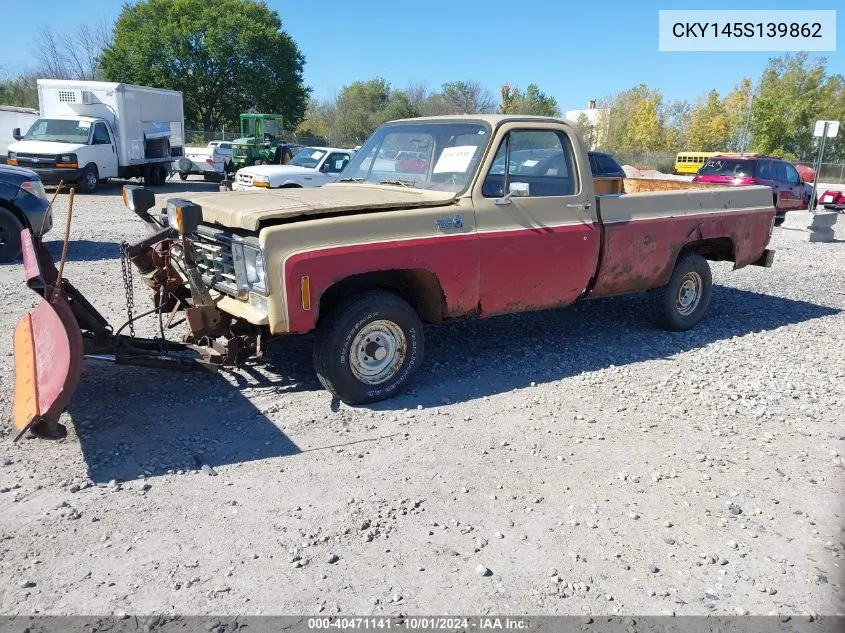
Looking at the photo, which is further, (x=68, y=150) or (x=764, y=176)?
(x=68, y=150)

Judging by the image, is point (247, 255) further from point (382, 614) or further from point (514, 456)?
point (382, 614)

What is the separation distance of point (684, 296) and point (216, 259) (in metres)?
4.73

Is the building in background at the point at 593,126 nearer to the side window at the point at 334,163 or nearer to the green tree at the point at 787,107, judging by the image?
the green tree at the point at 787,107

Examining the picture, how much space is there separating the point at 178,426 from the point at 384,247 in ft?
5.91

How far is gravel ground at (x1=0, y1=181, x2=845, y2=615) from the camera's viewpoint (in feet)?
9.71

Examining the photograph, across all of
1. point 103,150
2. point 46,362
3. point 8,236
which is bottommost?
point 46,362

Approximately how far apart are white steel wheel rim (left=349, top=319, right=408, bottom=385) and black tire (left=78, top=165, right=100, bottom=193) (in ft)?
56.4

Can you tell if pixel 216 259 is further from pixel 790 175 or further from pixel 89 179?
pixel 790 175

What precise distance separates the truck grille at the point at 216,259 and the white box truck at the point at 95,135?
1483 cm

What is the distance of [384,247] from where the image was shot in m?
4.54

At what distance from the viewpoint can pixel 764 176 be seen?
17547mm

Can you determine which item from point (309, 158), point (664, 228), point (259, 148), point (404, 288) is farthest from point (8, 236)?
point (259, 148)

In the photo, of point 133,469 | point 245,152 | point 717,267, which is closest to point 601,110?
point 245,152

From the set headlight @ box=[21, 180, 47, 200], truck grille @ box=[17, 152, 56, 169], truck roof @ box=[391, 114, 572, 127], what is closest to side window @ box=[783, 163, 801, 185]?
truck roof @ box=[391, 114, 572, 127]
